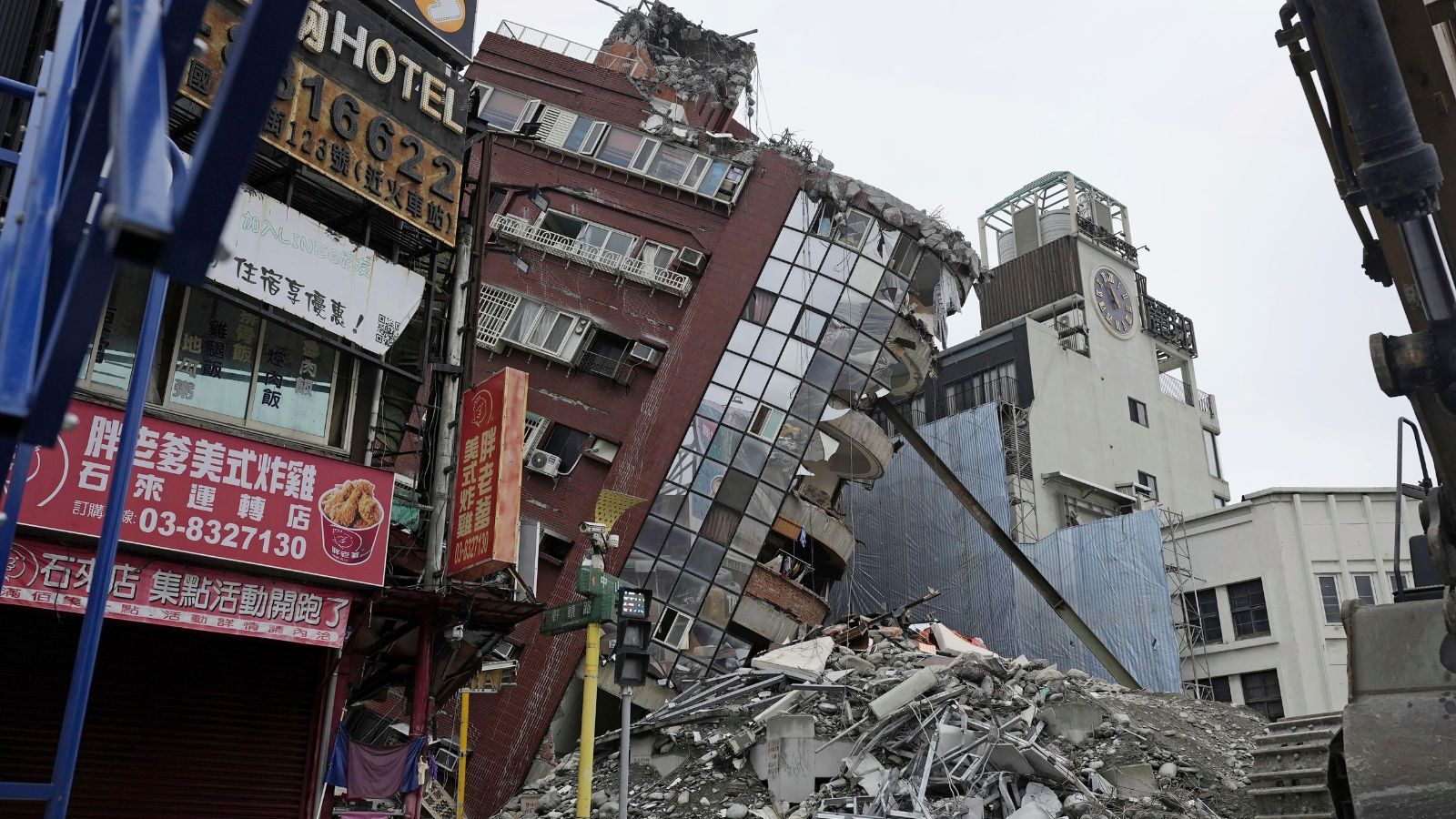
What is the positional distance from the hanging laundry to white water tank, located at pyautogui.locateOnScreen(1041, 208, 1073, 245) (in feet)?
141

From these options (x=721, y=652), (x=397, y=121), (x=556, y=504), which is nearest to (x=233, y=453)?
(x=397, y=121)

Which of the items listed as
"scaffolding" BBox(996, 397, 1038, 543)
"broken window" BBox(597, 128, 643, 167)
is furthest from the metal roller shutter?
"scaffolding" BBox(996, 397, 1038, 543)

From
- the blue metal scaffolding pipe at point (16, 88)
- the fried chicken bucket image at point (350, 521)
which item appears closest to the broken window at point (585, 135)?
the fried chicken bucket image at point (350, 521)

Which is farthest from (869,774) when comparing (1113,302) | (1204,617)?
(1113,302)

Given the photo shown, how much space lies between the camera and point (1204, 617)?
37.3 m

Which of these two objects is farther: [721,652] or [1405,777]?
[721,652]

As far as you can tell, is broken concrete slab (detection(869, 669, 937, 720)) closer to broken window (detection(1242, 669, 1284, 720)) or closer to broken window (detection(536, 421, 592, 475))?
broken window (detection(536, 421, 592, 475))

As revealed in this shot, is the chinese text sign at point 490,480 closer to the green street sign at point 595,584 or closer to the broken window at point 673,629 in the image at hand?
the green street sign at point 595,584

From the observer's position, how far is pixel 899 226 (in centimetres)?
3062

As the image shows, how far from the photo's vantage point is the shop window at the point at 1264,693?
34.7m

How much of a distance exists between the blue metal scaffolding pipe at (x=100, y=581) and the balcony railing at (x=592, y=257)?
21.3 meters

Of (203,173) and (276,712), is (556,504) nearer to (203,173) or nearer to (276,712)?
(276,712)

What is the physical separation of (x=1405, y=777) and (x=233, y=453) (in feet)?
39.7

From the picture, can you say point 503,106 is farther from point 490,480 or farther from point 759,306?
point 490,480
